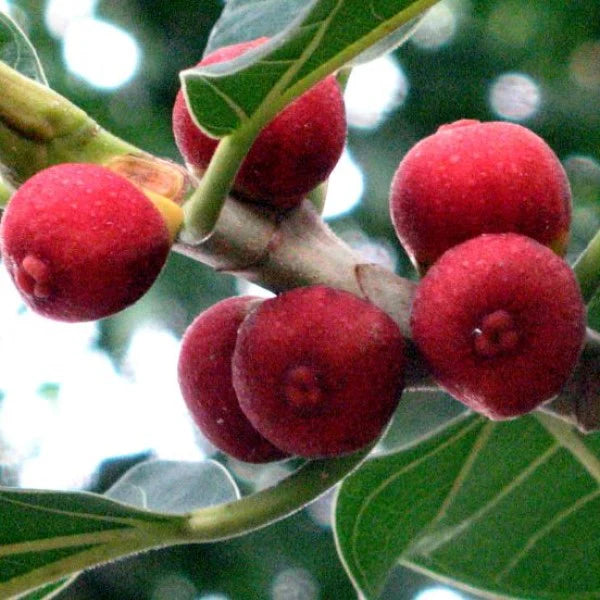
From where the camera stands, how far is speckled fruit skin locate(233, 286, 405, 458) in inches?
32.7

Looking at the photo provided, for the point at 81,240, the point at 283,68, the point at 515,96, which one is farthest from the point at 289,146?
the point at 515,96

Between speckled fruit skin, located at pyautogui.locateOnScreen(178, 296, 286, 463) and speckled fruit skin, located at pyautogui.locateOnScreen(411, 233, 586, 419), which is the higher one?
speckled fruit skin, located at pyautogui.locateOnScreen(411, 233, 586, 419)

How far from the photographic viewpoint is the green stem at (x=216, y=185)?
826mm

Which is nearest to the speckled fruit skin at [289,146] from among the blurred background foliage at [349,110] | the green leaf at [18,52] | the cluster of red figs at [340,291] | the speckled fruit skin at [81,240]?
the cluster of red figs at [340,291]

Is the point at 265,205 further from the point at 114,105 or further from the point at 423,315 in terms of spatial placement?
the point at 114,105

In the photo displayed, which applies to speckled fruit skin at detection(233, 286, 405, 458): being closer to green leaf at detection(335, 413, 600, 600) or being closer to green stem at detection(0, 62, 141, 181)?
green stem at detection(0, 62, 141, 181)

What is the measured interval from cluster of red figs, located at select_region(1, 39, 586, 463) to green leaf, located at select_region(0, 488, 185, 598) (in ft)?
0.39

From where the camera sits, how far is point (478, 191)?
88 centimetres

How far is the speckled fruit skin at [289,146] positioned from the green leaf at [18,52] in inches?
9.6

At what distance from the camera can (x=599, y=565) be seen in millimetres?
1343

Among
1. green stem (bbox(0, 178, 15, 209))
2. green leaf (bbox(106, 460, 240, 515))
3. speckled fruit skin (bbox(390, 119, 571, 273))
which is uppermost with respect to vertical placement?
speckled fruit skin (bbox(390, 119, 571, 273))

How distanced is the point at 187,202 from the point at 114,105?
7.44 feet

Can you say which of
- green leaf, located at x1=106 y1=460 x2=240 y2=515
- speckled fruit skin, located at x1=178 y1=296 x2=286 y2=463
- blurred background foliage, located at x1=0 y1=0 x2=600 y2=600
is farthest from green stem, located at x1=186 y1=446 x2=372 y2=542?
blurred background foliage, located at x1=0 y1=0 x2=600 y2=600

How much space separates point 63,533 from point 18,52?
448 mm
